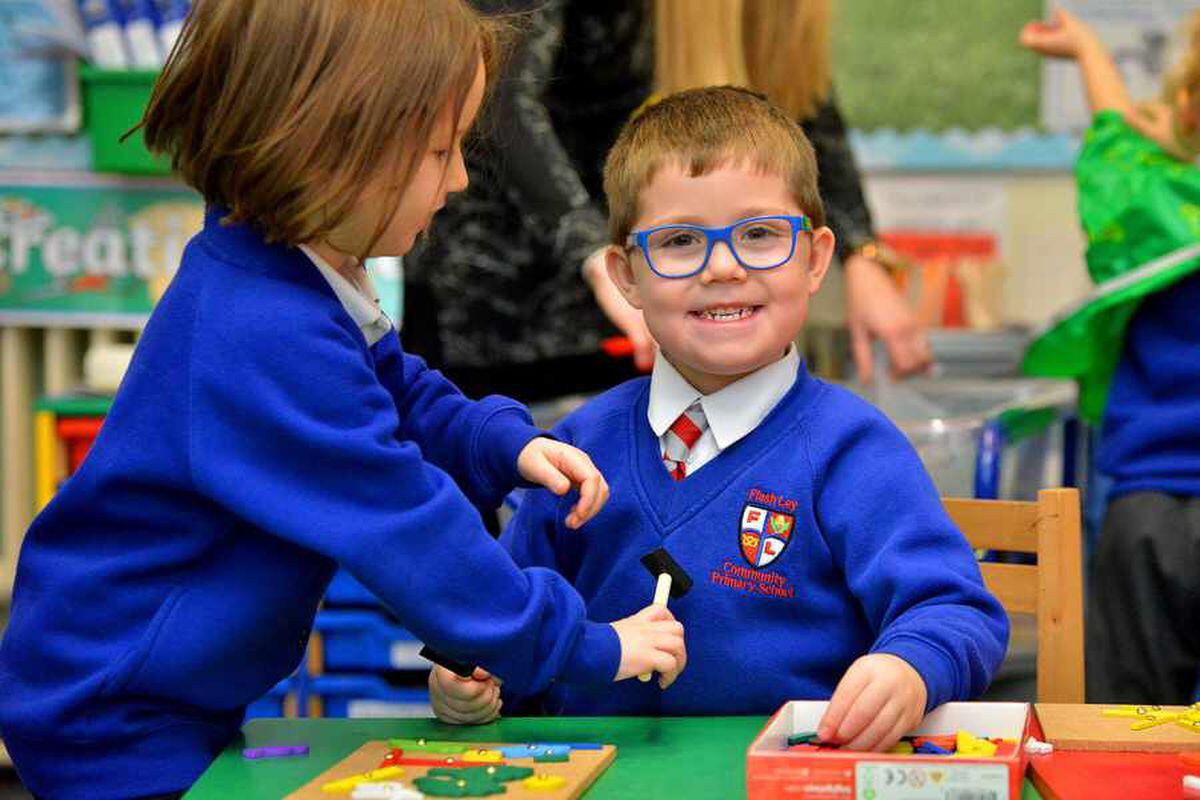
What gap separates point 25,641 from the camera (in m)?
1.20

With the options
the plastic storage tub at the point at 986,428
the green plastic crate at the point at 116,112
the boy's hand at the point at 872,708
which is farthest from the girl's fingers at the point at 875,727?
the green plastic crate at the point at 116,112

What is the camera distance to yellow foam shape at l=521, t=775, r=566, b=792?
1026 mm

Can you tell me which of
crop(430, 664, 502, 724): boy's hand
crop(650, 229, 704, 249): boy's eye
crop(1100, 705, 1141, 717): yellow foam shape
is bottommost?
crop(430, 664, 502, 724): boy's hand

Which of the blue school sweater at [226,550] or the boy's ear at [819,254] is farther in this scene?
the boy's ear at [819,254]

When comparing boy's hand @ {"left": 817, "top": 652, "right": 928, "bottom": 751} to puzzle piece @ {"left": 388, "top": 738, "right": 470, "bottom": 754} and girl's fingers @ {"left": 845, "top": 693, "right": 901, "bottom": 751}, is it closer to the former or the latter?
girl's fingers @ {"left": 845, "top": 693, "right": 901, "bottom": 751}

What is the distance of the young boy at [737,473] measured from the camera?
4.18 ft

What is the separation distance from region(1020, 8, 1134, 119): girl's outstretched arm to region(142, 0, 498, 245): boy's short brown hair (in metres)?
1.49

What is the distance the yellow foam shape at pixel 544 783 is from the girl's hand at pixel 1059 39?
172 centimetres

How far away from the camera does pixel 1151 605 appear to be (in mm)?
2154

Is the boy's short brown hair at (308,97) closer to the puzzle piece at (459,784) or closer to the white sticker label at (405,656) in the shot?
the puzzle piece at (459,784)

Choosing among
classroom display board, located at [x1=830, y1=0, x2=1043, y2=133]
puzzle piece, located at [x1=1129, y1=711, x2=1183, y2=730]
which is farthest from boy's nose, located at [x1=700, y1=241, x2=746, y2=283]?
classroom display board, located at [x1=830, y1=0, x2=1043, y2=133]

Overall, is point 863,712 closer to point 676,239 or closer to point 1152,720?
point 1152,720

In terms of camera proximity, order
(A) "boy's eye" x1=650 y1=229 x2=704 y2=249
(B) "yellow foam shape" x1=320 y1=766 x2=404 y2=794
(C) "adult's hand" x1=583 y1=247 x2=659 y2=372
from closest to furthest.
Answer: (B) "yellow foam shape" x1=320 y1=766 x2=404 y2=794 < (A) "boy's eye" x1=650 y1=229 x2=704 y2=249 < (C) "adult's hand" x1=583 y1=247 x2=659 y2=372

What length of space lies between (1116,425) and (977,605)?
3.77ft
